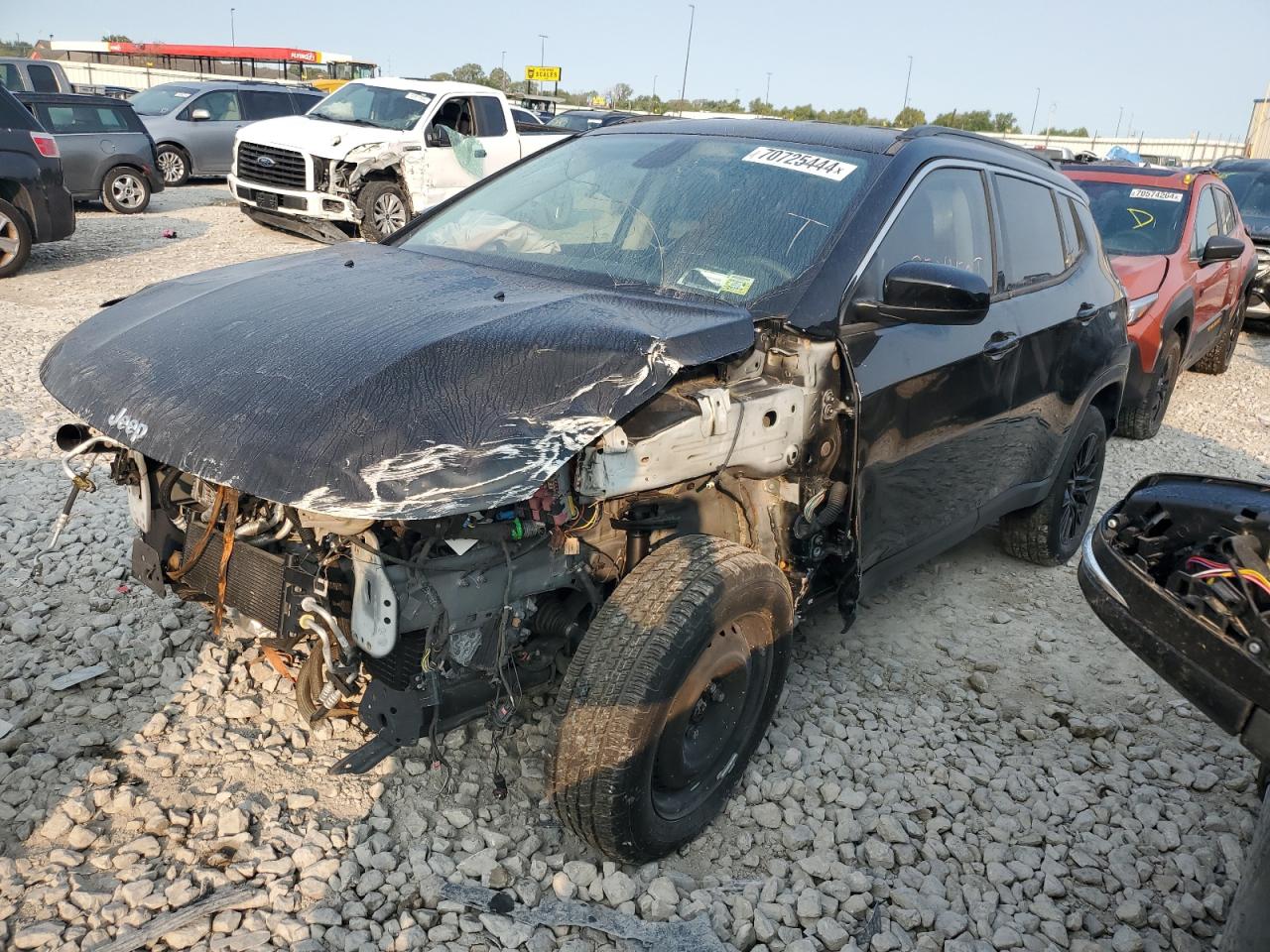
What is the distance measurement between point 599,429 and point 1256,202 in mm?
12942

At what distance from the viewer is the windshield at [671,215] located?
315 centimetres

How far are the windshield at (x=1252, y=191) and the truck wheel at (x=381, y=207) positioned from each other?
9.95 m

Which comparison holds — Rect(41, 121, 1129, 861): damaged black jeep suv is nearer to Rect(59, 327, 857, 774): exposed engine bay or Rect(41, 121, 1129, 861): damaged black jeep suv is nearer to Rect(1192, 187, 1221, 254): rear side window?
Rect(59, 327, 857, 774): exposed engine bay

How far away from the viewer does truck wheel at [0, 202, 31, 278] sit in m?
9.45

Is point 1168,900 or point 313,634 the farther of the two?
point 1168,900

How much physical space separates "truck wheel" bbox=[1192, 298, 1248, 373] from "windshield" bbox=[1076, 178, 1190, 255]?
6.76 ft

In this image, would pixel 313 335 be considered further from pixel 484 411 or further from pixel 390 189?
pixel 390 189

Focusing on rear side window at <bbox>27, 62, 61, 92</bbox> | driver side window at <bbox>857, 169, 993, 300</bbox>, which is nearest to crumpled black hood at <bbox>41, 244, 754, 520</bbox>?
driver side window at <bbox>857, 169, 993, 300</bbox>

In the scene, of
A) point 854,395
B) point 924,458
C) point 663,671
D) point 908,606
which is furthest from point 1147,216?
point 663,671

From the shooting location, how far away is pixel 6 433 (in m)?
5.50

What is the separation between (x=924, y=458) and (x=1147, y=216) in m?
5.80

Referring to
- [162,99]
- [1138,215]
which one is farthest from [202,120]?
[1138,215]

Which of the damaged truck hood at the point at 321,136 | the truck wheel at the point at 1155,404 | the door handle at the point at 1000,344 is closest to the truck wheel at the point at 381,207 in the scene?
the damaged truck hood at the point at 321,136

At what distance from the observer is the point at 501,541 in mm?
2408
